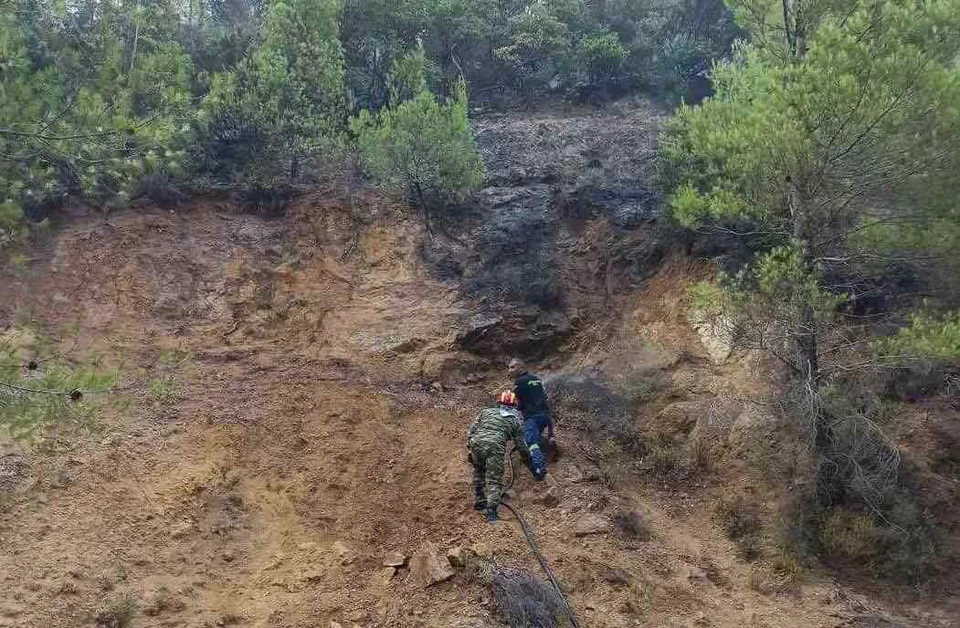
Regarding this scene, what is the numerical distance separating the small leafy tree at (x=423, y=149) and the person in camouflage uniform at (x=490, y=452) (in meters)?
6.68

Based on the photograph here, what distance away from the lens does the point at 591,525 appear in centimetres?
877

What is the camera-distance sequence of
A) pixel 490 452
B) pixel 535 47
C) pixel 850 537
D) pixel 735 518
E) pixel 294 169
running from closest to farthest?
pixel 850 537
pixel 490 452
pixel 735 518
pixel 294 169
pixel 535 47

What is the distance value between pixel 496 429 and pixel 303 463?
317cm

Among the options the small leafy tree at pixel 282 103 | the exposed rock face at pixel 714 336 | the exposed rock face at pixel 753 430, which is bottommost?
the exposed rock face at pixel 753 430

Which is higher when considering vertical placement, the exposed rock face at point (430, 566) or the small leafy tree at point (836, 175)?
the small leafy tree at point (836, 175)

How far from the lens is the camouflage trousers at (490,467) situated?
8.60m

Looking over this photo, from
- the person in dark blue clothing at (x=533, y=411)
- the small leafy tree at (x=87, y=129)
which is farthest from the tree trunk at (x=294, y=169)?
the person in dark blue clothing at (x=533, y=411)

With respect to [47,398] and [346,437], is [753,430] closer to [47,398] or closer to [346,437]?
[346,437]

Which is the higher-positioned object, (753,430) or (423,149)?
(423,149)

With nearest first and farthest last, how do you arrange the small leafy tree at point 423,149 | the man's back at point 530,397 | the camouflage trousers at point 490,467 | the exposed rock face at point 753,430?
the camouflage trousers at point 490,467
the man's back at point 530,397
the exposed rock face at point 753,430
the small leafy tree at point 423,149

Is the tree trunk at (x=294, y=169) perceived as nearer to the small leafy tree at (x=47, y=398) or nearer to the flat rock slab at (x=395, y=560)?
the flat rock slab at (x=395, y=560)

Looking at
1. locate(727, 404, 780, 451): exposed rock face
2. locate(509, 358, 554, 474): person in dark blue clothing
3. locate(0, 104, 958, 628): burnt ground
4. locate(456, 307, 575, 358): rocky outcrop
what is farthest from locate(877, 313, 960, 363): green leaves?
locate(456, 307, 575, 358): rocky outcrop

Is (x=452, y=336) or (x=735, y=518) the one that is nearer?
(x=735, y=518)

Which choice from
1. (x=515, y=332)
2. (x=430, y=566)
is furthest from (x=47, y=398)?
(x=515, y=332)
